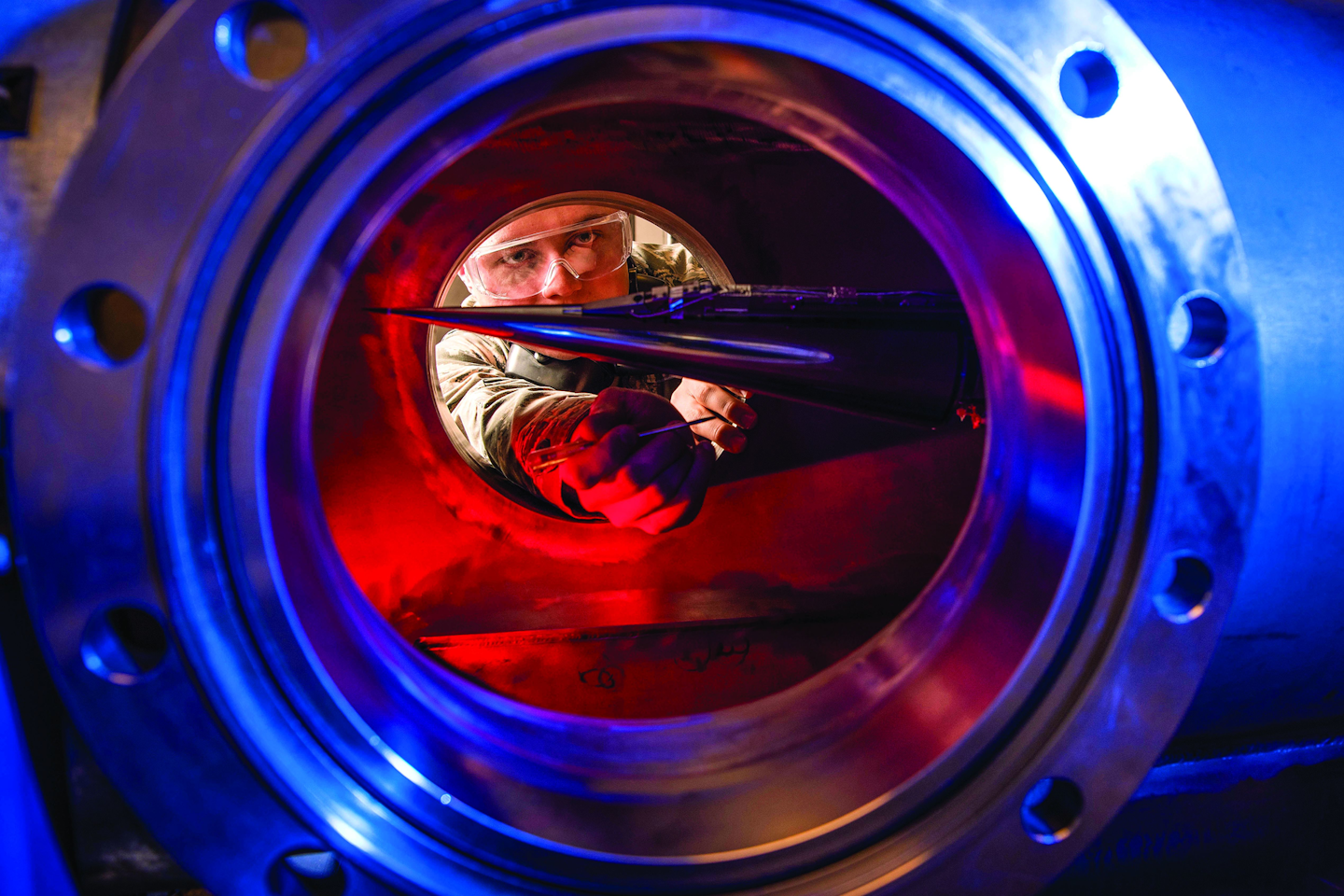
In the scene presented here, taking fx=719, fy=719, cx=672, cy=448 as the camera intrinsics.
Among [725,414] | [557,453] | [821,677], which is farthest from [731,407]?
[821,677]

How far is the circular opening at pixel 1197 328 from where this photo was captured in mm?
437

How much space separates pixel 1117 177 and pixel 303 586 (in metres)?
0.58

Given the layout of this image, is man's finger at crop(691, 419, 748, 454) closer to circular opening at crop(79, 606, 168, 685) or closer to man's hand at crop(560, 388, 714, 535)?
man's hand at crop(560, 388, 714, 535)

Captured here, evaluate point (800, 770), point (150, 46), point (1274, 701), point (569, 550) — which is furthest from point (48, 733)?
point (1274, 701)

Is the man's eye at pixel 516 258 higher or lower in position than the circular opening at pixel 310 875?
higher

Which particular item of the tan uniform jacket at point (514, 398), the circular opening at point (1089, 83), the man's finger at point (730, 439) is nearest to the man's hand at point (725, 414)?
the man's finger at point (730, 439)

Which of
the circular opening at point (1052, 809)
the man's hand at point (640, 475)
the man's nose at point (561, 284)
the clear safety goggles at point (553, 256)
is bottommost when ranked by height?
the circular opening at point (1052, 809)

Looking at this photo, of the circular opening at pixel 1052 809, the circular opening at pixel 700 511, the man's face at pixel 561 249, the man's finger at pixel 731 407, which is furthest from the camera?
the man's face at pixel 561 249

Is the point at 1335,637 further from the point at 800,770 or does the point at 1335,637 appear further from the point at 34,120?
the point at 34,120

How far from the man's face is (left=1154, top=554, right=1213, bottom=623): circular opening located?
133cm

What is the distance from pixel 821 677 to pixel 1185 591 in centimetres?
32

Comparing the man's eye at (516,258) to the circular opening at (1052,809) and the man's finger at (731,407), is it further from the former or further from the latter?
the circular opening at (1052,809)

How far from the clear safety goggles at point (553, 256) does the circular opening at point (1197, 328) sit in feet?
4.61

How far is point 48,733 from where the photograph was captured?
0.44 meters
